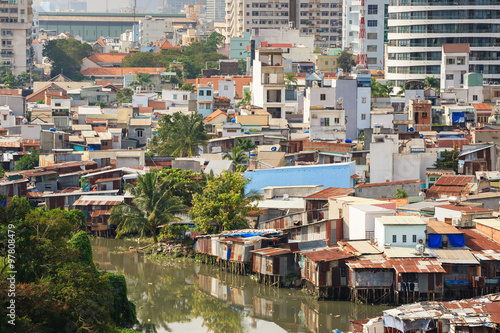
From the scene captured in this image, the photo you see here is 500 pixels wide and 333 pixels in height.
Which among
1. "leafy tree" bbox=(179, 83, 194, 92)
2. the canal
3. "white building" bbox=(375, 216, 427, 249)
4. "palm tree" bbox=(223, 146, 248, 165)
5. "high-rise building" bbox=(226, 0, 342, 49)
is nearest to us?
the canal

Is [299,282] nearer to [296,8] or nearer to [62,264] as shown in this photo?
[62,264]

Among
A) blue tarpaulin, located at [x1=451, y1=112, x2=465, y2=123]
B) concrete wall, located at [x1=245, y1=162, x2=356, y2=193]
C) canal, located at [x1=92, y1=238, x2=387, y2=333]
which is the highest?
blue tarpaulin, located at [x1=451, y1=112, x2=465, y2=123]

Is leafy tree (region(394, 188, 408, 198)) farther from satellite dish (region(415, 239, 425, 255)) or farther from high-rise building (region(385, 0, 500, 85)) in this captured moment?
high-rise building (region(385, 0, 500, 85))

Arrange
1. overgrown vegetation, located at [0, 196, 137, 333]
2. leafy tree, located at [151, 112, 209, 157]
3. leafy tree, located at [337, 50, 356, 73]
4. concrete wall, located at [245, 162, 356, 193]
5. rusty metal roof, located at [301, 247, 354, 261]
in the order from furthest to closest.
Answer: leafy tree, located at [337, 50, 356, 73], leafy tree, located at [151, 112, 209, 157], concrete wall, located at [245, 162, 356, 193], rusty metal roof, located at [301, 247, 354, 261], overgrown vegetation, located at [0, 196, 137, 333]

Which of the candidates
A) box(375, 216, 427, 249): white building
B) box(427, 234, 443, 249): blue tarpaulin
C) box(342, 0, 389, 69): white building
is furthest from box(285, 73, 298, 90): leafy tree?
box(375, 216, 427, 249): white building

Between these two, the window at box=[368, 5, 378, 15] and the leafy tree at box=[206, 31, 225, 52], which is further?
the leafy tree at box=[206, 31, 225, 52]

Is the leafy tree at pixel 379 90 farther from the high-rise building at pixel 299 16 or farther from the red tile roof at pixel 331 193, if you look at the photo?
the high-rise building at pixel 299 16

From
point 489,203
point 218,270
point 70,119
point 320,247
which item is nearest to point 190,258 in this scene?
point 218,270

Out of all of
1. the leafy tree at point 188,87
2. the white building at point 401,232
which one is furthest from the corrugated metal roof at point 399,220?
the leafy tree at point 188,87
